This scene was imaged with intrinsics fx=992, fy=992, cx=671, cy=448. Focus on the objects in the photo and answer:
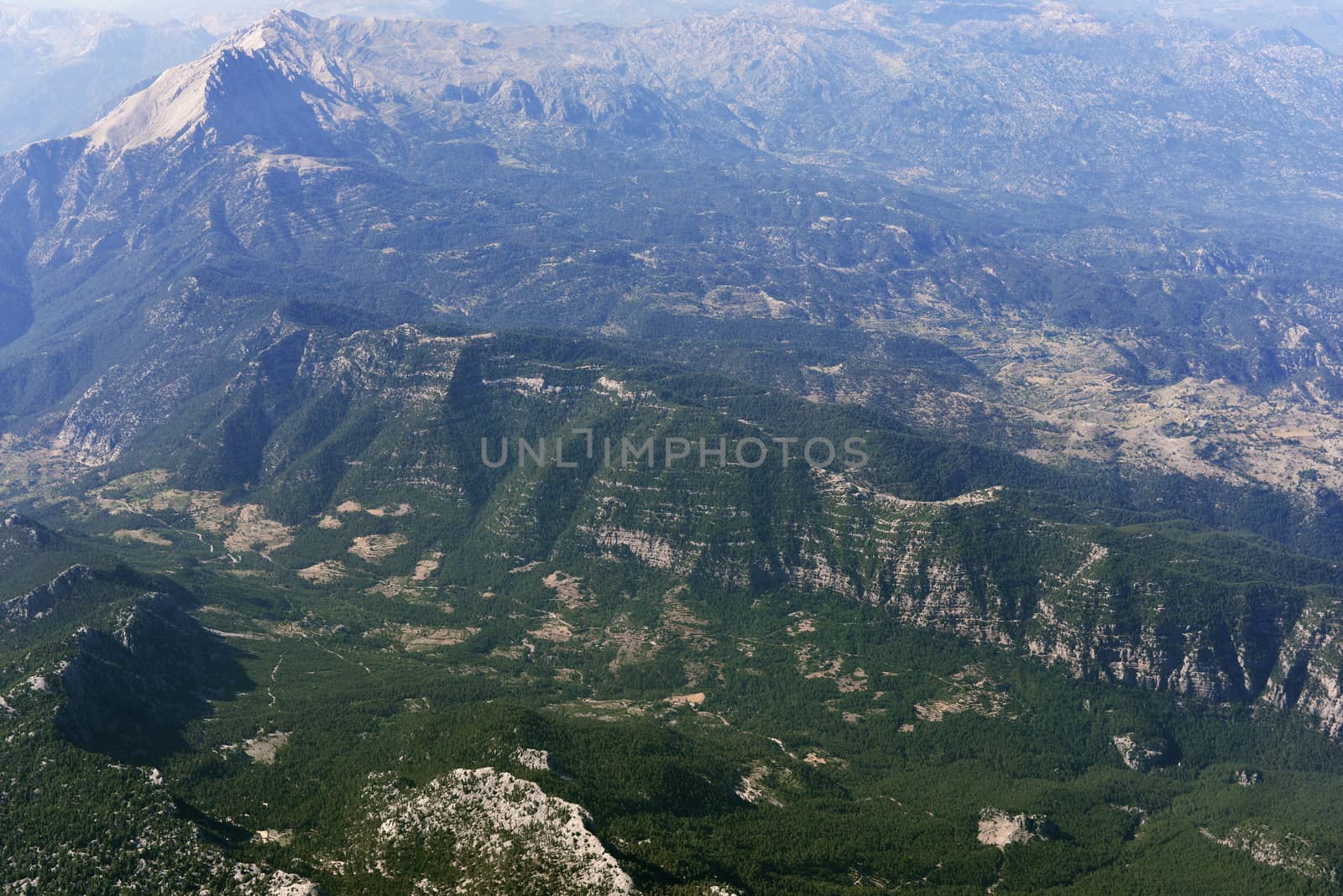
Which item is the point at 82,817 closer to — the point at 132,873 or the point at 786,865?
the point at 132,873

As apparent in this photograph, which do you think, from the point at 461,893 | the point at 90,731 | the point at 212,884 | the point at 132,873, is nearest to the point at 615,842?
the point at 461,893

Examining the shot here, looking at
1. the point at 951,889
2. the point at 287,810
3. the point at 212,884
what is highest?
the point at 212,884

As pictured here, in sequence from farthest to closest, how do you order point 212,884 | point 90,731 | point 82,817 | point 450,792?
point 90,731 < point 450,792 < point 82,817 < point 212,884

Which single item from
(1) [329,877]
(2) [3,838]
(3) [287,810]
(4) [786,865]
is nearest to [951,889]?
(4) [786,865]

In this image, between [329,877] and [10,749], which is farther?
[10,749]

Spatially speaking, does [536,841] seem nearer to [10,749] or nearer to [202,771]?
[202,771]

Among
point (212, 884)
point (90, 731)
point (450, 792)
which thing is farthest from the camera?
point (90, 731)

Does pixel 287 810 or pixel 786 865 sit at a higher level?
pixel 287 810
